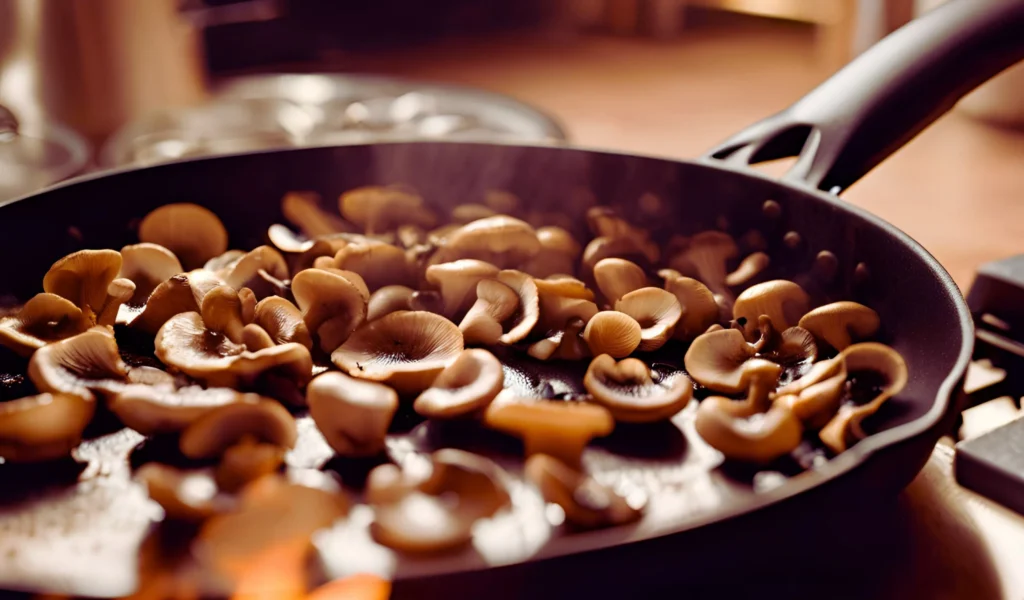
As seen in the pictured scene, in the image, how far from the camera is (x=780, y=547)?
0.36 m

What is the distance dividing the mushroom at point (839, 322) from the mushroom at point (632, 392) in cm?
11

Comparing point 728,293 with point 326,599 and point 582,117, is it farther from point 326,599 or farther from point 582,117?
point 582,117

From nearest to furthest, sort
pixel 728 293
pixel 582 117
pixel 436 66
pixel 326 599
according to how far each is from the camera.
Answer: pixel 326 599, pixel 728 293, pixel 582 117, pixel 436 66

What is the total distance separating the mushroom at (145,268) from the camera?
661 mm

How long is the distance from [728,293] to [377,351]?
0.92 ft

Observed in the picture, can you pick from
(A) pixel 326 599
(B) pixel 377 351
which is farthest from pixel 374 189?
(A) pixel 326 599

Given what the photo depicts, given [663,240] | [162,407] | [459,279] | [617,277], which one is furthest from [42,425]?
[663,240]

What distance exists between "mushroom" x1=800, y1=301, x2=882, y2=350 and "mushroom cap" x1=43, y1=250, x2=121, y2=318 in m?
0.46

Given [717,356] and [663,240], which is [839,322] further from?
[663,240]

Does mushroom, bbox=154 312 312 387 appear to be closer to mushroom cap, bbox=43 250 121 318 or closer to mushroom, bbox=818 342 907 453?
mushroom cap, bbox=43 250 121 318

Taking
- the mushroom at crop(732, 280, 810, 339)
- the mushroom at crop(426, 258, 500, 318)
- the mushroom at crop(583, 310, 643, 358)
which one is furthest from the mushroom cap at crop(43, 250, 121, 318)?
the mushroom at crop(732, 280, 810, 339)

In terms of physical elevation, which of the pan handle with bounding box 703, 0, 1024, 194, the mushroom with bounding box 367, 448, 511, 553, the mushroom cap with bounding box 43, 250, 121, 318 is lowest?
the mushroom with bounding box 367, 448, 511, 553

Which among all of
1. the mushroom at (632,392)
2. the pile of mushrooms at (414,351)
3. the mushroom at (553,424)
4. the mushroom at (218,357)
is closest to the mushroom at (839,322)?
the pile of mushrooms at (414,351)

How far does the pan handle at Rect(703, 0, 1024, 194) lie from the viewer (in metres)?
0.70
